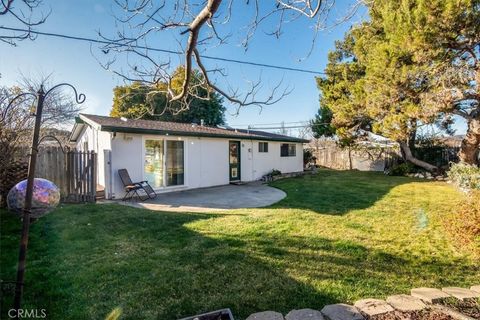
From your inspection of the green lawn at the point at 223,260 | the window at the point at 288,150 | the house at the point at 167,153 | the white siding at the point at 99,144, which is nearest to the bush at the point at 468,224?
the green lawn at the point at 223,260

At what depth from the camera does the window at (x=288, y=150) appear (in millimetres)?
17156

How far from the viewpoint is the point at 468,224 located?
4.70m

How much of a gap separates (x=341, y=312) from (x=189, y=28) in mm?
3258

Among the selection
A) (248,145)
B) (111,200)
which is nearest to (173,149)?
(111,200)

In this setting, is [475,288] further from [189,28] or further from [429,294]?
[189,28]

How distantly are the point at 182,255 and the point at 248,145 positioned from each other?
34.7 feet

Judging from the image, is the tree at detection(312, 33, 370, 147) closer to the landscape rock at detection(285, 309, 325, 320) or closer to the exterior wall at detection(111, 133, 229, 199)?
the exterior wall at detection(111, 133, 229, 199)

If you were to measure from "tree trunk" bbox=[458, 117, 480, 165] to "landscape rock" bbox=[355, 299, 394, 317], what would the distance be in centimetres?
1428

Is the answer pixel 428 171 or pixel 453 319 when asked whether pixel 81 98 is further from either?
pixel 428 171

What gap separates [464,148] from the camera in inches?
562

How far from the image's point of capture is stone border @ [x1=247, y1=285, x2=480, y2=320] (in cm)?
272

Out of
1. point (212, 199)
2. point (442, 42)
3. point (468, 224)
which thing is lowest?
point (212, 199)

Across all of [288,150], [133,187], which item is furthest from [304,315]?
[288,150]

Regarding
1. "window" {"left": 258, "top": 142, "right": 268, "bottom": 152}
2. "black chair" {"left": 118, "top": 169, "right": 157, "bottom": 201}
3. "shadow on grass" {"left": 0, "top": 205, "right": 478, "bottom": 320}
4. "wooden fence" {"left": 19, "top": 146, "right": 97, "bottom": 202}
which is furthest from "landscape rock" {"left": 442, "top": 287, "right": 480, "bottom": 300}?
"window" {"left": 258, "top": 142, "right": 268, "bottom": 152}
